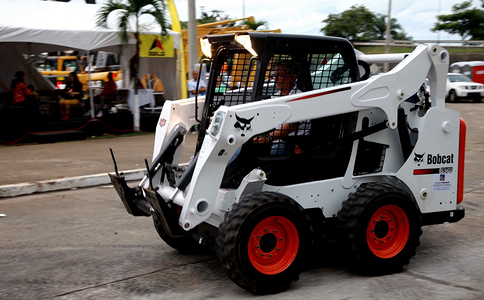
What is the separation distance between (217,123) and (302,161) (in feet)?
3.17

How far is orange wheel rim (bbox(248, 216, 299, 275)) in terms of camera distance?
13.7 feet

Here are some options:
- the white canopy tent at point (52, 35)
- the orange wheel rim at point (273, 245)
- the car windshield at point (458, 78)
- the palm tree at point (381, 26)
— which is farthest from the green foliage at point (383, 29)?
the orange wheel rim at point (273, 245)

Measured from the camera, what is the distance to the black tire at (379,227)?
4.47m

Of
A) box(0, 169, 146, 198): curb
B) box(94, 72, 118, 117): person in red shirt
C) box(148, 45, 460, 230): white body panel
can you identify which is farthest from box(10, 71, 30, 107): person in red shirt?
box(148, 45, 460, 230): white body panel

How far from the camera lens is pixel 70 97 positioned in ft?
51.1

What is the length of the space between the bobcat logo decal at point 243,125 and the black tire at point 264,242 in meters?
0.49

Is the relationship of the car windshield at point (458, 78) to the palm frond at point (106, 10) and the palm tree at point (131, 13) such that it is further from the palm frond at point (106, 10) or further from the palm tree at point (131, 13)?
the palm frond at point (106, 10)

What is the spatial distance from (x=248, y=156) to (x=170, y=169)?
0.89m

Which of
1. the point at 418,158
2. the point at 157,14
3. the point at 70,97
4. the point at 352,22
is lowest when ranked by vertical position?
the point at 418,158

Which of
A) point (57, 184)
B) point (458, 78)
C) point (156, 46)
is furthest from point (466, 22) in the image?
point (57, 184)

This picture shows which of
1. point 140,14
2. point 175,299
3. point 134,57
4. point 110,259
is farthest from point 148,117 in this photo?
point 175,299

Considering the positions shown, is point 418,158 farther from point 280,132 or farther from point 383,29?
point 383,29

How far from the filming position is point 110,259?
5.25m

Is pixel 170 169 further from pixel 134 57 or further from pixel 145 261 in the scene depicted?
pixel 134 57
